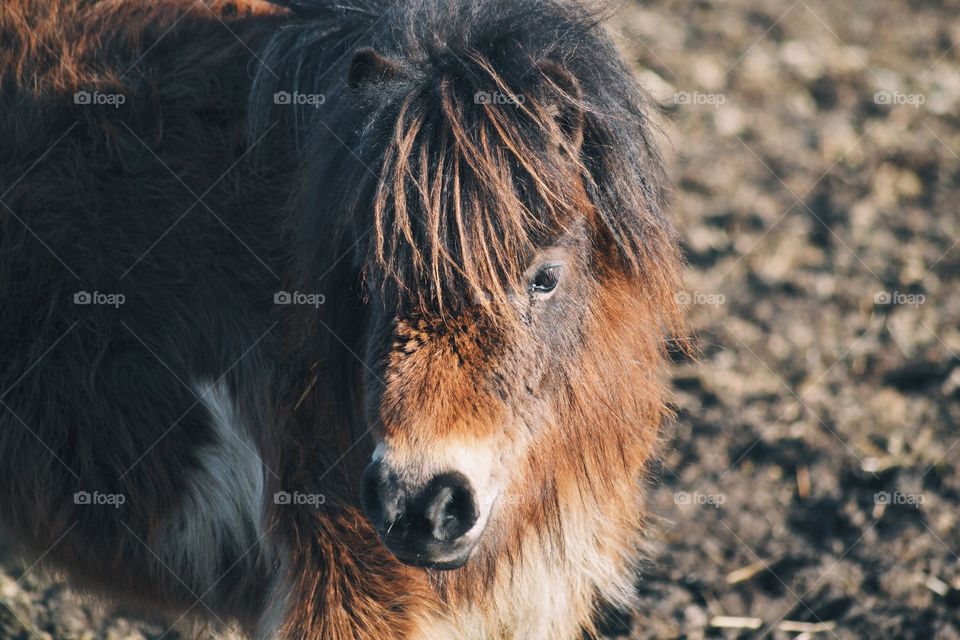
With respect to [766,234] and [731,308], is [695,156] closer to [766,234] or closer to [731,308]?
[766,234]

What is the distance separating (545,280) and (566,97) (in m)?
0.59

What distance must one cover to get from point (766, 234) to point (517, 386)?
4525 mm

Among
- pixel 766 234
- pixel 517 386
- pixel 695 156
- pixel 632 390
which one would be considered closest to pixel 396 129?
pixel 517 386

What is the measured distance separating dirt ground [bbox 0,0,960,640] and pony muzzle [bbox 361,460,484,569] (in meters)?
1.46

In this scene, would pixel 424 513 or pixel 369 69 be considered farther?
pixel 369 69

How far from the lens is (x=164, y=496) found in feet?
11.4


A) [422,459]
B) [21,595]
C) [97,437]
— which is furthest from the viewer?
[21,595]

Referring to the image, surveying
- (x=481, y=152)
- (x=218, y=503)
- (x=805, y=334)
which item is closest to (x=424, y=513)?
(x=481, y=152)

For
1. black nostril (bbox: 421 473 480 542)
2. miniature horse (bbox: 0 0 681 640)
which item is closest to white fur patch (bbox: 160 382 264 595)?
miniature horse (bbox: 0 0 681 640)

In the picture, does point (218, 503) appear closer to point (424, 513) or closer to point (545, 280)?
point (424, 513)

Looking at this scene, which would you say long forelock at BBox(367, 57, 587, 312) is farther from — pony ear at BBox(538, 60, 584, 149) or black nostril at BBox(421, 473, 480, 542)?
black nostril at BBox(421, 473, 480, 542)

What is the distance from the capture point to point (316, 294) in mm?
3166

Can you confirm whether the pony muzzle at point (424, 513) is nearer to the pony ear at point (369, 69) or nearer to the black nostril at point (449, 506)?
the black nostril at point (449, 506)

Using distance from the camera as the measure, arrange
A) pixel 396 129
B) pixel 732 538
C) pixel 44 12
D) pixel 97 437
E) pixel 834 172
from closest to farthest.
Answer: pixel 396 129, pixel 97 437, pixel 44 12, pixel 732 538, pixel 834 172
